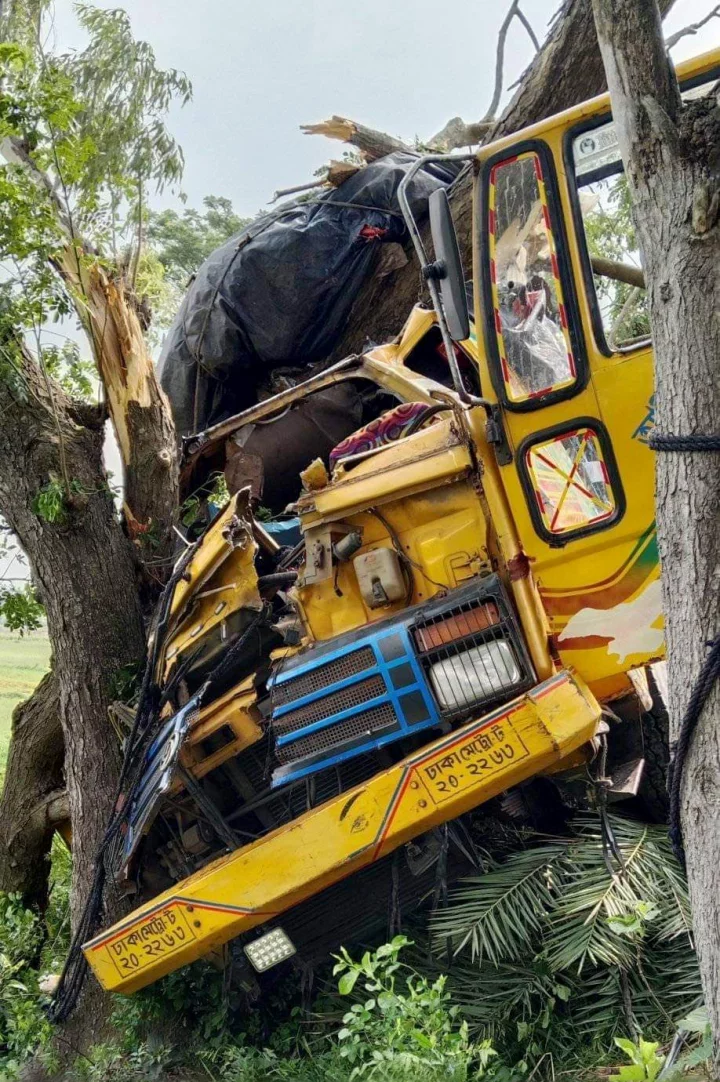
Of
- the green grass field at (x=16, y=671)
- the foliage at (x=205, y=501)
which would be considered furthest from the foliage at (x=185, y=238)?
the foliage at (x=205, y=501)

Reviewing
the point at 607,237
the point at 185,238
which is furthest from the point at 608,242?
the point at 185,238

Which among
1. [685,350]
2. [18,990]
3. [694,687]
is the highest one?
[685,350]

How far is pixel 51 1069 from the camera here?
4.61 meters

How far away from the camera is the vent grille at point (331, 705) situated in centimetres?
354

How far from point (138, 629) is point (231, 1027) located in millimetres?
2080

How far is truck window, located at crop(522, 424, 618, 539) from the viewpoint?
3410 millimetres

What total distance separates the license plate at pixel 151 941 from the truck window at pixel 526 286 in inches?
90.5

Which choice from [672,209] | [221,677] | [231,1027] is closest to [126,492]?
[221,677]

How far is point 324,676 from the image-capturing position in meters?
3.64

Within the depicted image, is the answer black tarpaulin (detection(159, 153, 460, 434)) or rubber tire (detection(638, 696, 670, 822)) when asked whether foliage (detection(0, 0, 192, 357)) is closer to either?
black tarpaulin (detection(159, 153, 460, 434))

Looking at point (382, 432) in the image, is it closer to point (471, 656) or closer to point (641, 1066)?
point (471, 656)

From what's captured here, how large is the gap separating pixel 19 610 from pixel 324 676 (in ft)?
10.4

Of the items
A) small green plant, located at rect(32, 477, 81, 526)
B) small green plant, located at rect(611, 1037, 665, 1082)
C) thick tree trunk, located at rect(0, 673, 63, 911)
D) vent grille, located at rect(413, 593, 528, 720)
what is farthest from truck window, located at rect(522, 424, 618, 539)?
thick tree trunk, located at rect(0, 673, 63, 911)

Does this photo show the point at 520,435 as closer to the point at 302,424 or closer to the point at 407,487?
the point at 407,487
